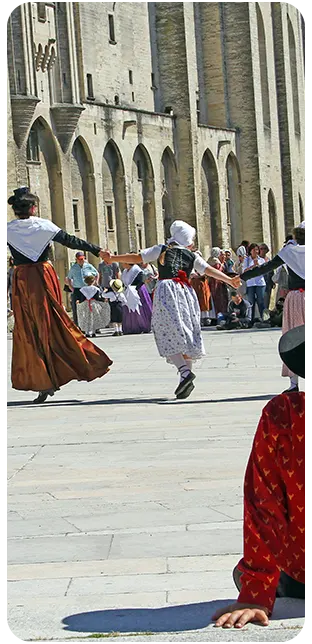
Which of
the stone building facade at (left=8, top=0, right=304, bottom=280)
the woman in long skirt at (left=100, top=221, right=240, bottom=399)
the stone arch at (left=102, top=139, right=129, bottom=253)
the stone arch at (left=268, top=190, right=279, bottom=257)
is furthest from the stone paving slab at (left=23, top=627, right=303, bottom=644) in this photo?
the stone arch at (left=268, top=190, right=279, bottom=257)

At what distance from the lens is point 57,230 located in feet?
40.9

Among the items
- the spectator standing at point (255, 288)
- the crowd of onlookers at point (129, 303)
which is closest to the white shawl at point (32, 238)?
the spectator standing at point (255, 288)

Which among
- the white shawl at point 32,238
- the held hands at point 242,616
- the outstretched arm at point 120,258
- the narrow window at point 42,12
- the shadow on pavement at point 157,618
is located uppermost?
the narrow window at point 42,12

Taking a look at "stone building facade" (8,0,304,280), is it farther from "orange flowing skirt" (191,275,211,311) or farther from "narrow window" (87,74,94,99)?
"orange flowing skirt" (191,275,211,311)

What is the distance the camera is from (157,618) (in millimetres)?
4816

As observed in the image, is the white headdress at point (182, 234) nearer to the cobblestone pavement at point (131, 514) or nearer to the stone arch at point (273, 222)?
the cobblestone pavement at point (131, 514)

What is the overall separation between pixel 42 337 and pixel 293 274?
2469mm

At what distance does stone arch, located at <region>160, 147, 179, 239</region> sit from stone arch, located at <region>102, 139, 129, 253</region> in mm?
5662

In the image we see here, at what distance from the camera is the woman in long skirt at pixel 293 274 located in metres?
11.5

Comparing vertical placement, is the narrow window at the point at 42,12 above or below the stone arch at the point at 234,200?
above

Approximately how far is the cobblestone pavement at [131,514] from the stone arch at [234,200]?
47430 mm

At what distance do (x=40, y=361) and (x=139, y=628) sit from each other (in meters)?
8.04

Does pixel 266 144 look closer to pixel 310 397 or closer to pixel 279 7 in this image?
pixel 279 7

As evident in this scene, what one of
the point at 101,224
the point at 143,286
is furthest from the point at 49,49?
the point at 143,286
